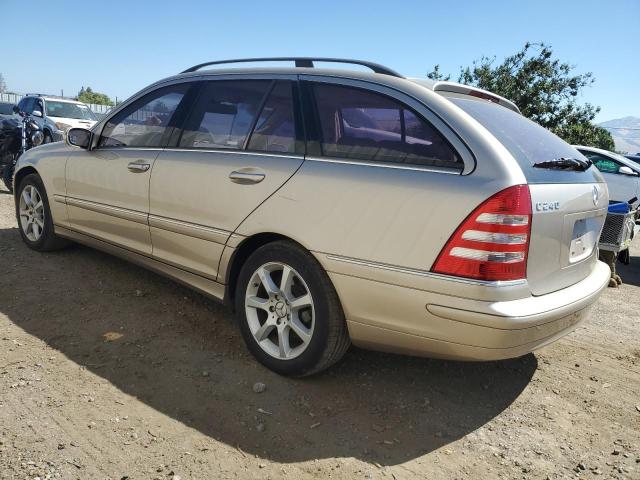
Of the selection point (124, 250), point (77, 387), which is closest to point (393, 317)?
point (77, 387)

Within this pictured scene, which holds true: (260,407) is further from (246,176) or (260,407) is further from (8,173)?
(8,173)

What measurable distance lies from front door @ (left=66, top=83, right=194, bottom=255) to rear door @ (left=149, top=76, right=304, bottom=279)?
6.8 inches

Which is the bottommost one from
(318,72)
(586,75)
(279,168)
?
(279,168)

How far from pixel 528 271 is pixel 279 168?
143 centimetres

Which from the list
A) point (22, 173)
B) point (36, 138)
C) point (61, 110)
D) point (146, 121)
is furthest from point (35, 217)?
point (61, 110)

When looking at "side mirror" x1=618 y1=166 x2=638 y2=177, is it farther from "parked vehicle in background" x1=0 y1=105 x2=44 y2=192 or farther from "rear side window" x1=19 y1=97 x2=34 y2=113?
"rear side window" x1=19 y1=97 x2=34 y2=113

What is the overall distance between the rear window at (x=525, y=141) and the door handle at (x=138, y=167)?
219 centimetres

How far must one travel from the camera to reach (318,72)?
3064mm

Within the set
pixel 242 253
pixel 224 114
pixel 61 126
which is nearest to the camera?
pixel 242 253

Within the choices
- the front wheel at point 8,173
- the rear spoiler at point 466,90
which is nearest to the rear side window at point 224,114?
the rear spoiler at point 466,90

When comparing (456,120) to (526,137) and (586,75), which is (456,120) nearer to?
(526,137)

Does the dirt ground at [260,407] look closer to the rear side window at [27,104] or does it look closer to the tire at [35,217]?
the tire at [35,217]

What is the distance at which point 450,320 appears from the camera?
7.71ft

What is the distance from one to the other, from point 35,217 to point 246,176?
3024mm
